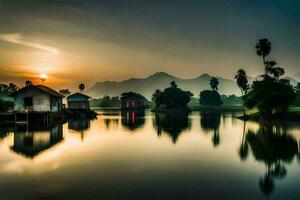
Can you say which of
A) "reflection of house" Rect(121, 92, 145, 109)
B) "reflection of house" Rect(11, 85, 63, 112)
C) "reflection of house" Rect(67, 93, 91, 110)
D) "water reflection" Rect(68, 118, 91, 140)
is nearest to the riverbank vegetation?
"water reflection" Rect(68, 118, 91, 140)

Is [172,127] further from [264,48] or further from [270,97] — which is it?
[264,48]

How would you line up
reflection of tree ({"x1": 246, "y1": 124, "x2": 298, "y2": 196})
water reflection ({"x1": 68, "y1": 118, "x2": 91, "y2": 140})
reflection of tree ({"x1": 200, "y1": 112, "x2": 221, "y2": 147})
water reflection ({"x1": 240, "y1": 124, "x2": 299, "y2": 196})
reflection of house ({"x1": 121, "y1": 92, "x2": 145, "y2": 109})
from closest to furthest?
reflection of tree ({"x1": 246, "y1": 124, "x2": 298, "y2": 196}) < water reflection ({"x1": 240, "y1": 124, "x2": 299, "y2": 196}) < reflection of tree ({"x1": 200, "y1": 112, "x2": 221, "y2": 147}) < water reflection ({"x1": 68, "y1": 118, "x2": 91, "y2": 140}) < reflection of house ({"x1": 121, "y1": 92, "x2": 145, "y2": 109})

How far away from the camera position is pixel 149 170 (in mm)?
19781

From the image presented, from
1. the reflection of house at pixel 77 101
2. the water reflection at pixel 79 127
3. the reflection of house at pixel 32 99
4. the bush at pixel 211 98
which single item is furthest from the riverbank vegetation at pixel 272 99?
the bush at pixel 211 98

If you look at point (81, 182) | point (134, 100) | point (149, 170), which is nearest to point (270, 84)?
point (149, 170)

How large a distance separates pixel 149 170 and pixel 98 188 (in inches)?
209

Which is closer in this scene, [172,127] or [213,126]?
[172,127]

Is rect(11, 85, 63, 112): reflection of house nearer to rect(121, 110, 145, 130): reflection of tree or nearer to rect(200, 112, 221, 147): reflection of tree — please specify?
rect(121, 110, 145, 130): reflection of tree

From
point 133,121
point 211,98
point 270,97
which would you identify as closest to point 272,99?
point 270,97

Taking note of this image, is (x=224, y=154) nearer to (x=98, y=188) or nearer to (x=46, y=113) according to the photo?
(x=98, y=188)

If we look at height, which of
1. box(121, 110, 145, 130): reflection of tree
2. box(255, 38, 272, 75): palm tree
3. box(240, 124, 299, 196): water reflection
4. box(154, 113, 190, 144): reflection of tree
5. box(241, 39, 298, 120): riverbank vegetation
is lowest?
box(240, 124, 299, 196): water reflection

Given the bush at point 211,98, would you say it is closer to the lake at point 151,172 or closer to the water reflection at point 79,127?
the water reflection at point 79,127

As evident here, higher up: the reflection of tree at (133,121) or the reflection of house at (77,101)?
the reflection of house at (77,101)

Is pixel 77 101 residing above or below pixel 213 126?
above
